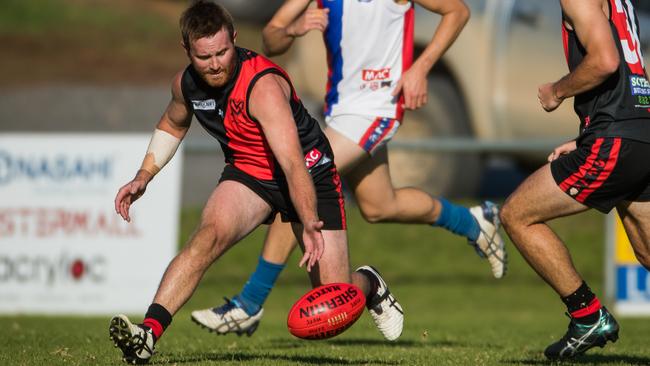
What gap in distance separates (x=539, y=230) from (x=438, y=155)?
23.8ft

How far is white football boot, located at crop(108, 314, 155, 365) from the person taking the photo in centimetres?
619

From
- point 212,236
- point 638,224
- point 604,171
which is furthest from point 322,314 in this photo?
point 638,224

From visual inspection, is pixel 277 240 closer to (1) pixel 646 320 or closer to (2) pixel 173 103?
(2) pixel 173 103

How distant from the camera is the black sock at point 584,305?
6.79m

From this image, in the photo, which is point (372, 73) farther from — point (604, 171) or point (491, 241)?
point (604, 171)

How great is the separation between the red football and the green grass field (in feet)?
2.16

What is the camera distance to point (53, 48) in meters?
26.7

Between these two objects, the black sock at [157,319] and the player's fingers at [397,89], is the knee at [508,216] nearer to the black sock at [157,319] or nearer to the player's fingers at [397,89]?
the player's fingers at [397,89]

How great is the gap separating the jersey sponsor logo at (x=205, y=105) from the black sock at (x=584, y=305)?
221 cm

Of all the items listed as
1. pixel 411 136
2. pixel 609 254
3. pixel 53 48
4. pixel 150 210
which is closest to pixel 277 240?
pixel 150 210

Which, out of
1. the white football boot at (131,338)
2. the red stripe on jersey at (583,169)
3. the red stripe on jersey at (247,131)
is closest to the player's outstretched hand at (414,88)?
the red stripe on jersey at (247,131)

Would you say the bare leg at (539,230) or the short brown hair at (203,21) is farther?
the bare leg at (539,230)

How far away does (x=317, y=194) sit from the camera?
6.92m

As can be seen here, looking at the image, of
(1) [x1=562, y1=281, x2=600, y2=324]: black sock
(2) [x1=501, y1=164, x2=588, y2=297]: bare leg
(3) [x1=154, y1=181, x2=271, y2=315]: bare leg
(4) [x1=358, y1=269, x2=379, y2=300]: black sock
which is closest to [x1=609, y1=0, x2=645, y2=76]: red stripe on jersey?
(2) [x1=501, y1=164, x2=588, y2=297]: bare leg
